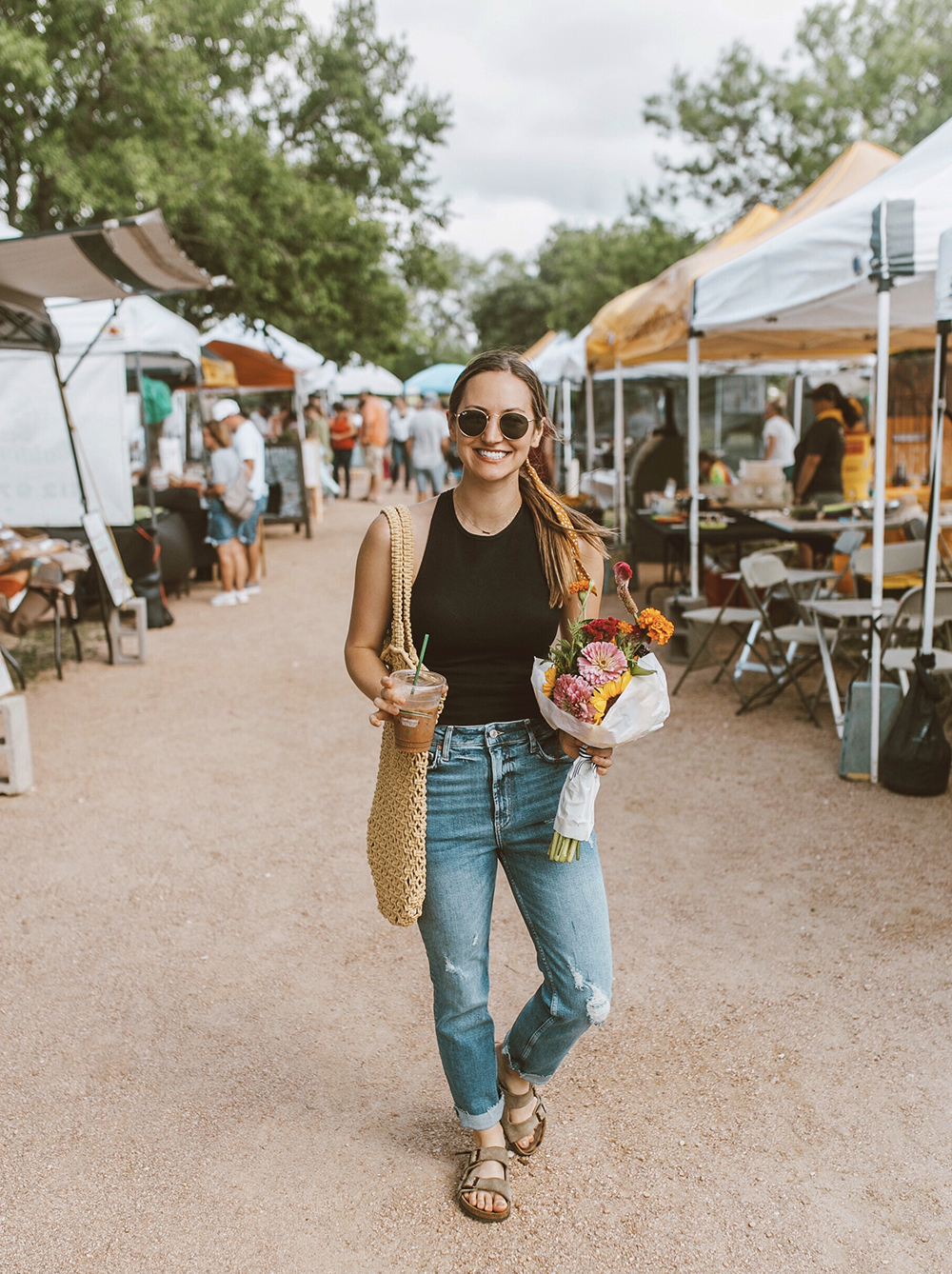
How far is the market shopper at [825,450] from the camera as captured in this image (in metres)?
9.62

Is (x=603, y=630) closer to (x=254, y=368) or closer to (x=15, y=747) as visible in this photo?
(x=15, y=747)

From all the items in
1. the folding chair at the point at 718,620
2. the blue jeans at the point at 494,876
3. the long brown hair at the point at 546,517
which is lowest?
the folding chair at the point at 718,620

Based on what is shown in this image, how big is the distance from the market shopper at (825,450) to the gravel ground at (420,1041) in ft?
15.5

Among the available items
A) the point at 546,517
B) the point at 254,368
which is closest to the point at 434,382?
the point at 254,368

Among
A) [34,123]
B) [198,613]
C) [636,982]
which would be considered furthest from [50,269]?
[34,123]

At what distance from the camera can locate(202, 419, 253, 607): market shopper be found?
34.7 feet

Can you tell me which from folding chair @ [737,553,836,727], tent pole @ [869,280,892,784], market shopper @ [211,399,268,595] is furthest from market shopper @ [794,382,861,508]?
market shopper @ [211,399,268,595]

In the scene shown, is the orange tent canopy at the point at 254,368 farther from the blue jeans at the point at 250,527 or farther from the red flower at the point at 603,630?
the red flower at the point at 603,630

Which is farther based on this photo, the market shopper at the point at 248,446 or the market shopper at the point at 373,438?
the market shopper at the point at 373,438

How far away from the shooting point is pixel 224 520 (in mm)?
11086

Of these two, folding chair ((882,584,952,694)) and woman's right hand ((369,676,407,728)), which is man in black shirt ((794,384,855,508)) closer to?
folding chair ((882,584,952,694))

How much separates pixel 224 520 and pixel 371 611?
9146 millimetres

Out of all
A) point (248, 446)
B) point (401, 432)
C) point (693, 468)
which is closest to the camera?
point (693, 468)

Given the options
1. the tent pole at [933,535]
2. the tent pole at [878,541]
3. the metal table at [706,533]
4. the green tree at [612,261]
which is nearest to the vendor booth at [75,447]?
the metal table at [706,533]
